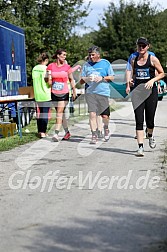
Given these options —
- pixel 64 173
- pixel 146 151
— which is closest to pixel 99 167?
pixel 64 173

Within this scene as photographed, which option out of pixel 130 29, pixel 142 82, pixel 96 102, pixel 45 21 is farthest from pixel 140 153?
pixel 130 29

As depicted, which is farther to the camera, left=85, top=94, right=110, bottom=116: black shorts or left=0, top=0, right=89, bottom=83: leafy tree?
left=0, top=0, right=89, bottom=83: leafy tree

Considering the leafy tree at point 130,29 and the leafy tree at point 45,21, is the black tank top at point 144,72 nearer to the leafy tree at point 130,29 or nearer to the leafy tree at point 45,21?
the leafy tree at point 45,21

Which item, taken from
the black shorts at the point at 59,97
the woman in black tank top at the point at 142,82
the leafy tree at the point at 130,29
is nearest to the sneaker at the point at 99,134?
the black shorts at the point at 59,97

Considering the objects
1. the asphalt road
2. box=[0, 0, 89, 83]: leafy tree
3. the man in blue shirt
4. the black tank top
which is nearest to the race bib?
the man in blue shirt

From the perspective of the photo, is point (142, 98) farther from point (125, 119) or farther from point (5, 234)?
point (125, 119)

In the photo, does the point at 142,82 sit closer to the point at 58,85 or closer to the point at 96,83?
the point at 96,83

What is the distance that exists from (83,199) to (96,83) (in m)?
5.57

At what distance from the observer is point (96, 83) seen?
12469mm

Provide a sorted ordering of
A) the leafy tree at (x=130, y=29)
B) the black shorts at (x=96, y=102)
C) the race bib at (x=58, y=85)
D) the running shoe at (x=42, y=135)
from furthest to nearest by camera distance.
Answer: the leafy tree at (x=130, y=29) < the running shoe at (x=42, y=135) < the race bib at (x=58, y=85) < the black shorts at (x=96, y=102)

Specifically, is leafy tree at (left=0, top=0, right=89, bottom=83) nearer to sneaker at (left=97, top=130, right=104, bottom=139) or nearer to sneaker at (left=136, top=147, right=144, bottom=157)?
sneaker at (left=97, top=130, right=104, bottom=139)

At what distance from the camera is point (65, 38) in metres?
34.2

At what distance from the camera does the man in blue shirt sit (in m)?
12.2

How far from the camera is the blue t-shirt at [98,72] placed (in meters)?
12.3
